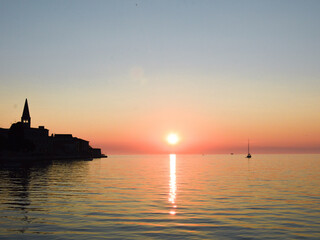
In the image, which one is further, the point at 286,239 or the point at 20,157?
the point at 20,157

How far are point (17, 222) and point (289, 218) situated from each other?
20015 mm

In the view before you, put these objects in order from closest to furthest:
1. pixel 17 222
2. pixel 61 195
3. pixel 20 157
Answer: pixel 17 222, pixel 61 195, pixel 20 157

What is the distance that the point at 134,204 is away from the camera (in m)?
32.6

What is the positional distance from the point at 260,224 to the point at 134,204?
42.7 feet

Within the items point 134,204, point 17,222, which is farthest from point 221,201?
point 17,222

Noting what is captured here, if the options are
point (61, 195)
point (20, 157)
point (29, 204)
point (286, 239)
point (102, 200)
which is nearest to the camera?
point (286, 239)

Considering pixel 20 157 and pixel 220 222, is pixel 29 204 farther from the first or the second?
pixel 20 157

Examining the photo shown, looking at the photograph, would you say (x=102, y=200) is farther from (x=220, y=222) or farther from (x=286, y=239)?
(x=286, y=239)

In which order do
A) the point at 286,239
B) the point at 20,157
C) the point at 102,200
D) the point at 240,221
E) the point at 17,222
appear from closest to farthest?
1. the point at 286,239
2. the point at 17,222
3. the point at 240,221
4. the point at 102,200
5. the point at 20,157

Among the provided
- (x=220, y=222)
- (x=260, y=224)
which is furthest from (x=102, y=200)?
(x=260, y=224)

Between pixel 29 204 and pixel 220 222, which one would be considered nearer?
pixel 220 222

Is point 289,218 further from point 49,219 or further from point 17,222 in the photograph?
point 17,222

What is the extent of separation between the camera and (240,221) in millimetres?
24625

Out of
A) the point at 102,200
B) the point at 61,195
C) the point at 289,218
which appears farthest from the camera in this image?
the point at 61,195
